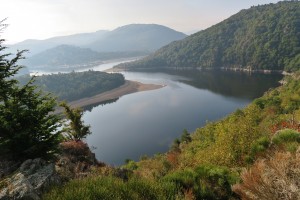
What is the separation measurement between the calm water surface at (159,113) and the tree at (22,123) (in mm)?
64099

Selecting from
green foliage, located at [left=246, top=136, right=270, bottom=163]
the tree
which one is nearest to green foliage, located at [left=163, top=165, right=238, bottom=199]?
green foliage, located at [left=246, top=136, right=270, bottom=163]

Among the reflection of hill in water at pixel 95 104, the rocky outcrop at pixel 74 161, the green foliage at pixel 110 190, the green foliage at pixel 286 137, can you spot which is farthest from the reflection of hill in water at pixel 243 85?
the green foliage at pixel 110 190

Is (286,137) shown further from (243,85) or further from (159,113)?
(243,85)

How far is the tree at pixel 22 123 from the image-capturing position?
17.3 metres

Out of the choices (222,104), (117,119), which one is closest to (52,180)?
(117,119)

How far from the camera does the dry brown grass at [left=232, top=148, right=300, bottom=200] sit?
11.0 meters

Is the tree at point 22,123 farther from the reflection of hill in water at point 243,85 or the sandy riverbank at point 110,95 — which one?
the sandy riverbank at point 110,95

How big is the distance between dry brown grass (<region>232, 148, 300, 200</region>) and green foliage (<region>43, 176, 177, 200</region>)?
3.18 m

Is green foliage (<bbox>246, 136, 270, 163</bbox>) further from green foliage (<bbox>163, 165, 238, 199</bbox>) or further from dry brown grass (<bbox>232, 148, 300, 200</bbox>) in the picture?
dry brown grass (<bbox>232, 148, 300, 200</bbox>)

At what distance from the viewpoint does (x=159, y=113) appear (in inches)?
5044

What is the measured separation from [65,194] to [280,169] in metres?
8.31

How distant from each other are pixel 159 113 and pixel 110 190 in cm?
11549

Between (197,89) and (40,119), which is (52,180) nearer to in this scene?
(40,119)

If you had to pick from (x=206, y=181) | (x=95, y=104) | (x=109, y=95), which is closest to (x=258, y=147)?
(x=206, y=181)
